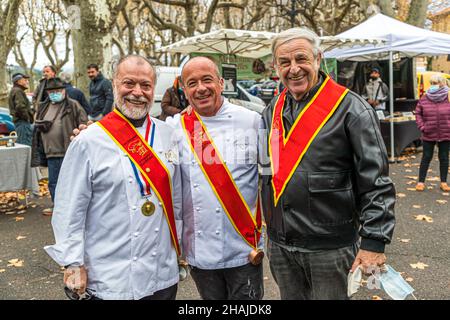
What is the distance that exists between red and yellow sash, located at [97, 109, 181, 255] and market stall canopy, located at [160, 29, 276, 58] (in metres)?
7.41

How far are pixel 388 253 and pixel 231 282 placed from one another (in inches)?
114

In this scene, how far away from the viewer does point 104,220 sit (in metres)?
1.99

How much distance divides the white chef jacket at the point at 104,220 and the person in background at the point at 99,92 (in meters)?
6.08

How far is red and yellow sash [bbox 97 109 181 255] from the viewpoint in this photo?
6.54 ft

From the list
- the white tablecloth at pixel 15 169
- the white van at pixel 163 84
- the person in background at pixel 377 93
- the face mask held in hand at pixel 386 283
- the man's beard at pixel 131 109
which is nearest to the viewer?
the face mask held in hand at pixel 386 283

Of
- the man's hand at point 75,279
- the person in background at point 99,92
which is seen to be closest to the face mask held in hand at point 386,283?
the man's hand at point 75,279

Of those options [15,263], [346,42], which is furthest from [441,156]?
[15,263]

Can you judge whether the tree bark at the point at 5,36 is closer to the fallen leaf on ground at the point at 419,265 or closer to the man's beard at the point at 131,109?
the fallen leaf on ground at the point at 419,265

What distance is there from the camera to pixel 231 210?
88.9 inches

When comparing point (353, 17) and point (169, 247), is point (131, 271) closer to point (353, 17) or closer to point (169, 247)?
point (169, 247)

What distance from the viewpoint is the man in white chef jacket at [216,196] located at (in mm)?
2246

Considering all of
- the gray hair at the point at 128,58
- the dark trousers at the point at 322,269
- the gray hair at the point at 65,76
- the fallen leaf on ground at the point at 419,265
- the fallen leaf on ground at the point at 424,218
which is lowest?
the fallen leaf on ground at the point at 419,265

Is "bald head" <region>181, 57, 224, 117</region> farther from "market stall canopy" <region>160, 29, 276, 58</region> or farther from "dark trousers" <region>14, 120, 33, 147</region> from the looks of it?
"dark trousers" <region>14, 120, 33, 147</region>
